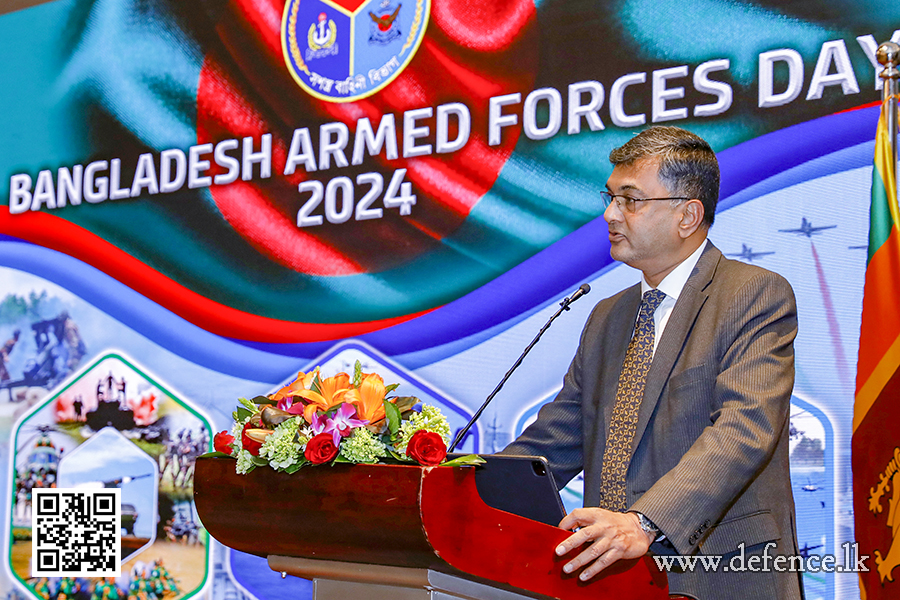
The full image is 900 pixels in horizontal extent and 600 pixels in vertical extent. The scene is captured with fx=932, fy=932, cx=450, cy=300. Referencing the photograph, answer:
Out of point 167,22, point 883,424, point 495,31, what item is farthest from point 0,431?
point 883,424

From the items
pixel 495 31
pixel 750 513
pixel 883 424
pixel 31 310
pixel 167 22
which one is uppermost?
pixel 167 22

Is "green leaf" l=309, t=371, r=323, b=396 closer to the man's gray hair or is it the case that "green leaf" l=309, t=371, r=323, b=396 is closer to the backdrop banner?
the man's gray hair

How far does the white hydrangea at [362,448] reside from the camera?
1479 mm

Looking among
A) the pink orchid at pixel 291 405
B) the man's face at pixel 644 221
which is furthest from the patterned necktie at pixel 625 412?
the pink orchid at pixel 291 405

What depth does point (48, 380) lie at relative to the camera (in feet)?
15.0

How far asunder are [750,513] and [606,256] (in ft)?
5.10

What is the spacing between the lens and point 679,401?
6.59 ft

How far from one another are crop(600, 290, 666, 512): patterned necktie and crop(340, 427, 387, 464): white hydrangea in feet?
2.50

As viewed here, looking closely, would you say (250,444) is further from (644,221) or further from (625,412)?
(644,221)

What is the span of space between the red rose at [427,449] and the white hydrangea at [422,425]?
0.05 m

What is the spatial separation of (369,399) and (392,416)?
0.18 feet

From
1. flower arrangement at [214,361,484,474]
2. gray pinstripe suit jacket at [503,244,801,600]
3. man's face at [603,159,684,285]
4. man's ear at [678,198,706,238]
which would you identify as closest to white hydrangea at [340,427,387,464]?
flower arrangement at [214,361,484,474]

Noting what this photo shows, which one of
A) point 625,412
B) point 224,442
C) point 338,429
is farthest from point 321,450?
point 625,412

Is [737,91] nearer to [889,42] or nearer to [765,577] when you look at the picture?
[889,42]
